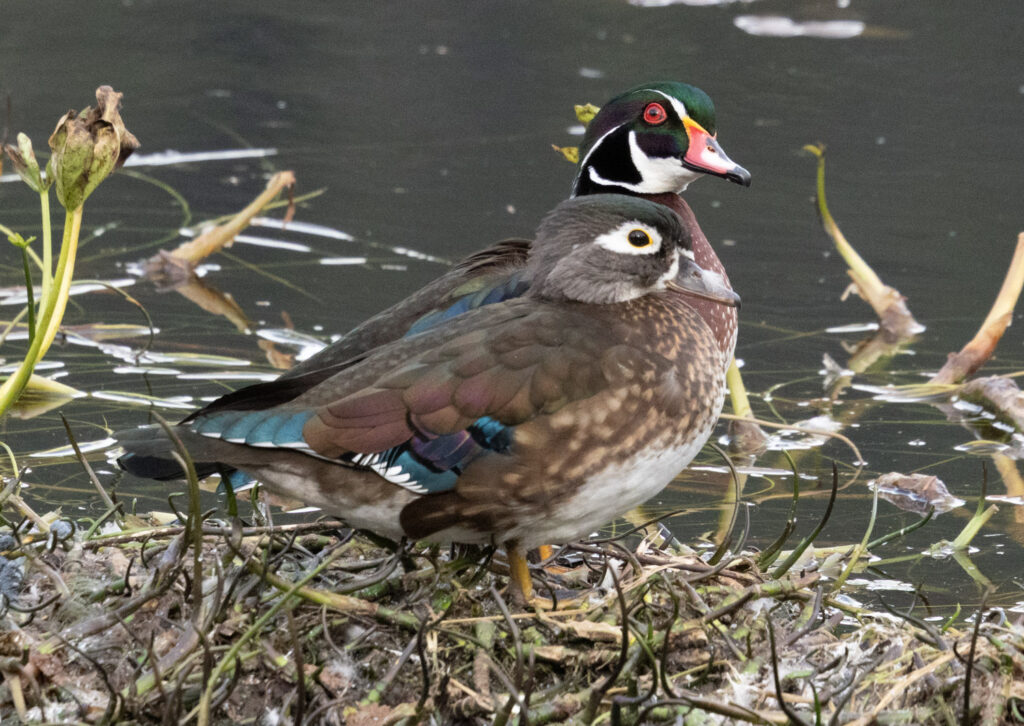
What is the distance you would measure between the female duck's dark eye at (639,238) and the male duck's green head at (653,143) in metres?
0.89

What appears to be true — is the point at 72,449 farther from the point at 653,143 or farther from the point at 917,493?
the point at 917,493

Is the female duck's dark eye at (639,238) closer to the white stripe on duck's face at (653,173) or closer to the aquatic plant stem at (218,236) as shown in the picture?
the white stripe on duck's face at (653,173)

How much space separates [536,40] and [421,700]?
Answer: 712 centimetres

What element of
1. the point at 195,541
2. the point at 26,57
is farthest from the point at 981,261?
the point at 26,57

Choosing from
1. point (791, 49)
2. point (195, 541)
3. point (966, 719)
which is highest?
point (195, 541)

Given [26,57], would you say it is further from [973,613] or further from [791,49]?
[973,613]

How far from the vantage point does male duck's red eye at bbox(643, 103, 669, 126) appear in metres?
3.57

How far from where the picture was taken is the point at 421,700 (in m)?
2.20

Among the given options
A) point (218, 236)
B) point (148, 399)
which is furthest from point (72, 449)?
point (218, 236)

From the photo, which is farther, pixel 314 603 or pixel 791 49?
pixel 791 49

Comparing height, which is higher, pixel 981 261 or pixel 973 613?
pixel 973 613

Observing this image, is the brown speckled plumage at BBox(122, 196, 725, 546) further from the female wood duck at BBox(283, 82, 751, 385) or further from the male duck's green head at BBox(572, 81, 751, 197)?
the male duck's green head at BBox(572, 81, 751, 197)

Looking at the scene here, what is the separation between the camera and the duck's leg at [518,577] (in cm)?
251

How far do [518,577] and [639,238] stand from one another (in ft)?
2.10
